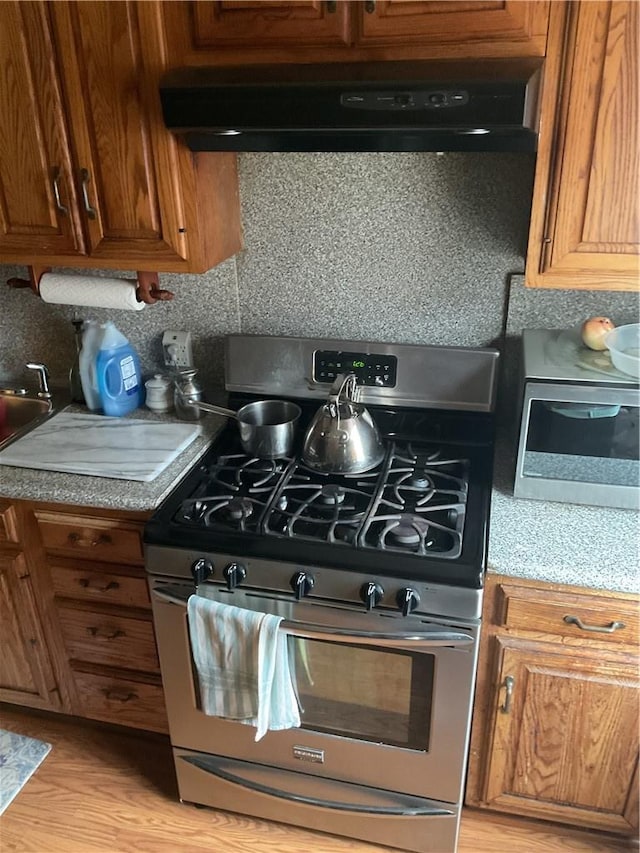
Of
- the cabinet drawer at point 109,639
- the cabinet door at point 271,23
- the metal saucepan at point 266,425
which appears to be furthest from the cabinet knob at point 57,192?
the cabinet drawer at point 109,639

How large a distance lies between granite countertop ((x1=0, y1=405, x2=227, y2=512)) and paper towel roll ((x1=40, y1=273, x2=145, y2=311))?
0.45 metres

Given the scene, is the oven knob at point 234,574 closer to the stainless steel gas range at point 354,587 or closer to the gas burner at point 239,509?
the stainless steel gas range at point 354,587

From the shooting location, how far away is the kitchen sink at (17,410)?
6.93 ft

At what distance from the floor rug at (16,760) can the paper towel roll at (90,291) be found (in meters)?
1.25

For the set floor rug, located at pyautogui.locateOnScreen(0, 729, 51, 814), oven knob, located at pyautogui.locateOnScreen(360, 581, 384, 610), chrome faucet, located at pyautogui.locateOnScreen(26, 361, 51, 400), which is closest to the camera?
oven knob, located at pyautogui.locateOnScreen(360, 581, 384, 610)

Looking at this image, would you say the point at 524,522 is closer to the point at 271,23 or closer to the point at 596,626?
the point at 596,626

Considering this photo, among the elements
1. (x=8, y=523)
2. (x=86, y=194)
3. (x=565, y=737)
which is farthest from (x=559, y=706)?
(x=86, y=194)

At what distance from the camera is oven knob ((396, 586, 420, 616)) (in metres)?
1.35

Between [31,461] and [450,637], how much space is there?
106 cm

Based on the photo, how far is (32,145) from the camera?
1593mm

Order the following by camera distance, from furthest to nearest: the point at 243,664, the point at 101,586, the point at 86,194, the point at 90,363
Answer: the point at 90,363
the point at 101,586
the point at 86,194
the point at 243,664

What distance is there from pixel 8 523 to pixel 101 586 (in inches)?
10.6

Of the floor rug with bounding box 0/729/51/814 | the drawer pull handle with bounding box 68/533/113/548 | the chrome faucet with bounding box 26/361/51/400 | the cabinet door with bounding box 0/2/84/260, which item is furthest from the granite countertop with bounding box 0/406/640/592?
the floor rug with bounding box 0/729/51/814

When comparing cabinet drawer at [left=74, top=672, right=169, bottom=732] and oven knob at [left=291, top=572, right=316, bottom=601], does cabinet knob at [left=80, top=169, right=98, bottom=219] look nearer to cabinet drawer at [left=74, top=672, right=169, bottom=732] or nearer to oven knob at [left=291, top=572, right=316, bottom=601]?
oven knob at [left=291, top=572, right=316, bottom=601]
